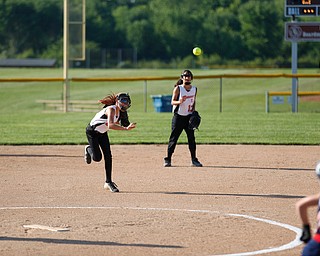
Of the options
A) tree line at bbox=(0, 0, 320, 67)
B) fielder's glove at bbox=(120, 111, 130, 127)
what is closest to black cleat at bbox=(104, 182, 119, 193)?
fielder's glove at bbox=(120, 111, 130, 127)

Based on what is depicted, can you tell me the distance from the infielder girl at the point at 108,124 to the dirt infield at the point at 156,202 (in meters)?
0.47

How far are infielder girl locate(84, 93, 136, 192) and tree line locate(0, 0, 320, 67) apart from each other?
5980cm

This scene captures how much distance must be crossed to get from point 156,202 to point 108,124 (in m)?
1.47

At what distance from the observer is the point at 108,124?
1200 cm

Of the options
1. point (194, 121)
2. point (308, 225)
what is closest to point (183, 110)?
point (194, 121)

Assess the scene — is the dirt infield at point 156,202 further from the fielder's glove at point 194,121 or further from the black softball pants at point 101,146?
the fielder's glove at point 194,121

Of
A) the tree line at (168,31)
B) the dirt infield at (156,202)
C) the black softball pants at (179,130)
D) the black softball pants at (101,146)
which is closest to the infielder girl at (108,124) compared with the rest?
the black softball pants at (101,146)

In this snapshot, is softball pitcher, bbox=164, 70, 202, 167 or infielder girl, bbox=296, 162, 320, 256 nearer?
infielder girl, bbox=296, 162, 320, 256

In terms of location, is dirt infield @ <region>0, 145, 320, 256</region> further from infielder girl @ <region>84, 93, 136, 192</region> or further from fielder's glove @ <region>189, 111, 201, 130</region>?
fielder's glove @ <region>189, 111, 201, 130</region>

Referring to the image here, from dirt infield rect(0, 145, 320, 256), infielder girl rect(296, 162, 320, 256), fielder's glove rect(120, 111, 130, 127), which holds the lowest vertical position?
dirt infield rect(0, 145, 320, 256)

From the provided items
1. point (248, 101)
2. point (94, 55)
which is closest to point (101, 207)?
point (248, 101)

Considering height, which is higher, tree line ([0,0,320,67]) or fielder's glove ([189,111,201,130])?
tree line ([0,0,320,67])

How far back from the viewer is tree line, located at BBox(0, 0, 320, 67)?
7406cm

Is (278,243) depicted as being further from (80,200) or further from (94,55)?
(94,55)
